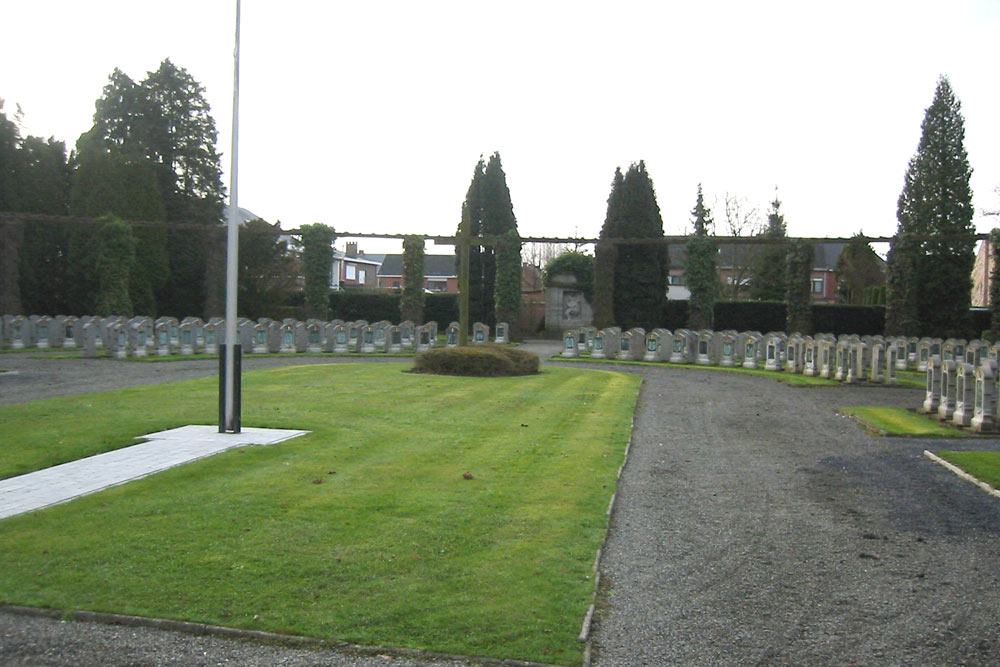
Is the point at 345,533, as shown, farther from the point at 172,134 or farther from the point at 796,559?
the point at 172,134

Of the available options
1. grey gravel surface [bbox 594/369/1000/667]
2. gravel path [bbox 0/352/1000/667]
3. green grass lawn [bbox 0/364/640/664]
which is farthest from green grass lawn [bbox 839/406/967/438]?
green grass lawn [bbox 0/364/640/664]

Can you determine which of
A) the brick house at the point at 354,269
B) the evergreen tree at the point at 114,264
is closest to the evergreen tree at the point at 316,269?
the evergreen tree at the point at 114,264

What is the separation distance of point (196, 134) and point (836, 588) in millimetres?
51092

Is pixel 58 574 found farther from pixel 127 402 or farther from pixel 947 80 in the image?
pixel 947 80

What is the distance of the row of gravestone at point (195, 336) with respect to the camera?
1131 inches

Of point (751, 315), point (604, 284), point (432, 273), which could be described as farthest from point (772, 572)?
point (432, 273)

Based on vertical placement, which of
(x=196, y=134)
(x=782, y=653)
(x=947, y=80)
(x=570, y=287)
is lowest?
(x=782, y=653)

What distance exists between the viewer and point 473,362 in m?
21.5

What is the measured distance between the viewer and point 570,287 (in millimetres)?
47469

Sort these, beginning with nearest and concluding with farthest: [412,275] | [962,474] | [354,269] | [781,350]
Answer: [962,474]
[781,350]
[412,275]
[354,269]

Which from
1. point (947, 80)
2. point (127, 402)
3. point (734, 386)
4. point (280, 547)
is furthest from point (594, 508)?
point (947, 80)

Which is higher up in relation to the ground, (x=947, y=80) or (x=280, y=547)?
(x=947, y=80)

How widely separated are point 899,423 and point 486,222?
116ft

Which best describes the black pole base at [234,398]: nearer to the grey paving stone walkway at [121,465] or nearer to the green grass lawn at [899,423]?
the grey paving stone walkway at [121,465]
